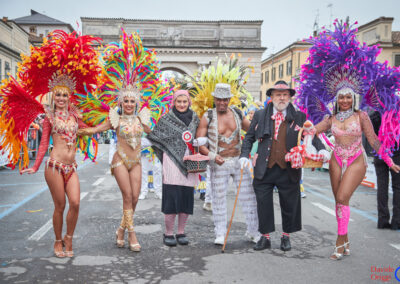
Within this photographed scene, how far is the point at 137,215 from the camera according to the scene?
264 inches

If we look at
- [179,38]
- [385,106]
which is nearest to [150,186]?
[385,106]

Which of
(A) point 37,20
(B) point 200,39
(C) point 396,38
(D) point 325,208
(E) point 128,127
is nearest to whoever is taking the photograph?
(E) point 128,127

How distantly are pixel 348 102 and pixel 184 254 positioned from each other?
272cm

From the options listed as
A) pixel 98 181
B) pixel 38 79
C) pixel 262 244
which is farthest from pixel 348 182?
pixel 98 181

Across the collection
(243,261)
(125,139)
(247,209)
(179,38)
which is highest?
(179,38)

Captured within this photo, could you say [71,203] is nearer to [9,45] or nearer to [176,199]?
[176,199]

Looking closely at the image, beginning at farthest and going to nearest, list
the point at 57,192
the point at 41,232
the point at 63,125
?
the point at 41,232
the point at 63,125
the point at 57,192

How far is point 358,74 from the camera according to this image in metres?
4.96

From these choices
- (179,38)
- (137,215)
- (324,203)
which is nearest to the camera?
(137,215)

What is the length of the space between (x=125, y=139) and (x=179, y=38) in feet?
101

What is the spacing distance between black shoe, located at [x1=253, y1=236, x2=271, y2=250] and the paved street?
0.26 feet

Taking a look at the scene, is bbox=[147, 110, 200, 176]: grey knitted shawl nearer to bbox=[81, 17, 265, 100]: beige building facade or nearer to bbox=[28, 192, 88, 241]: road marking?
bbox=[28, 192, 88, 241]: road marking

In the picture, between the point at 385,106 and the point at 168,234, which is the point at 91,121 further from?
the point at 385,106

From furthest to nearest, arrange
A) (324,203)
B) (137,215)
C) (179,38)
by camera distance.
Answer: (179,38), (324,203), (137,215)
